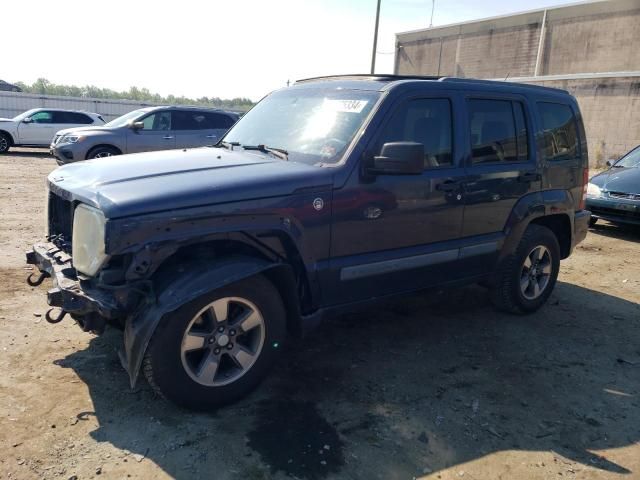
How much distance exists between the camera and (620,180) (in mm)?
8695

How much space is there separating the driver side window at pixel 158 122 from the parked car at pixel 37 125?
6.91m

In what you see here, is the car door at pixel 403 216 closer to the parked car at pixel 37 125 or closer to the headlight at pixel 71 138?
the headlight at pixel 71 138

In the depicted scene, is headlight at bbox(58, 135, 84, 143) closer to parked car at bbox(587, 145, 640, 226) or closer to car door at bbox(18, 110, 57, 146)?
car door at bbox(18, 110, 57, 146)

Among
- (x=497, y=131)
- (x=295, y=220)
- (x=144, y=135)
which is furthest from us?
(x=144, y=135)

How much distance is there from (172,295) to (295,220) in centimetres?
88

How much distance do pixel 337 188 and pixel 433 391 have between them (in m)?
1.52

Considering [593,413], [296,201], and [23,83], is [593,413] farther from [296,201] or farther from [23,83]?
[23,83]

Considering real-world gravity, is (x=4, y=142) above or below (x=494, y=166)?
below

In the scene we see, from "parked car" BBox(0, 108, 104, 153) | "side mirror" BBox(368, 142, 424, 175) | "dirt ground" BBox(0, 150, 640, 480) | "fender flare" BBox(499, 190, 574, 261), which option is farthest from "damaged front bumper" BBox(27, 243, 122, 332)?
"parked car" BBox(0, 108, 104, 153)

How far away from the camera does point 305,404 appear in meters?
3.27

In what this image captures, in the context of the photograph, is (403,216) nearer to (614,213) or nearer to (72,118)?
(614,213)

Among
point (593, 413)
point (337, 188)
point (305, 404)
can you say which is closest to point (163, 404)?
point (305, 404)

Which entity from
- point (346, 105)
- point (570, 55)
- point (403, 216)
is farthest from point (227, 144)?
point (570, 55)

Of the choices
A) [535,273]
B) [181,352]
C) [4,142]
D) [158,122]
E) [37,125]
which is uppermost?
[158,122]
